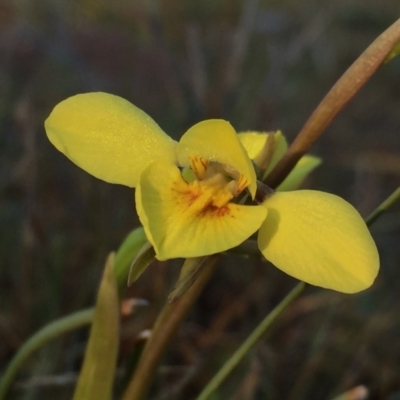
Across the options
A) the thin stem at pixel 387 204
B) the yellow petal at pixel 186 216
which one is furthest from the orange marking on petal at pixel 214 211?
the thin stem at pixel 387 204

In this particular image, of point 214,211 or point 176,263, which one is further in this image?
point 176,263

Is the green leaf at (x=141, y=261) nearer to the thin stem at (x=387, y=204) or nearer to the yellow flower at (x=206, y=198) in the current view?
the yellow flower at (x=206, y=198)

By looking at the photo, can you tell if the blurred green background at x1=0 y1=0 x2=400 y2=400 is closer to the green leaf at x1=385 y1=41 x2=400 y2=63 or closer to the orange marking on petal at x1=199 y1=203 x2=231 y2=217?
the orange marking on petal at x1=199 y1=203 x2=231 y2=217

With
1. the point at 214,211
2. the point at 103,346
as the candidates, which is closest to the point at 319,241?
the point at 214,211

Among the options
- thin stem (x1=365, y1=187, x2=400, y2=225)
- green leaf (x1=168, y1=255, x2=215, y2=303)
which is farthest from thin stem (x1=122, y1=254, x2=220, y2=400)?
thin stem (x1=365, y1=187, x2=400, y2=225)

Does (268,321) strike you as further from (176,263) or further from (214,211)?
(176,263)

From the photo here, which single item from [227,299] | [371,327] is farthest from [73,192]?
[371,327]

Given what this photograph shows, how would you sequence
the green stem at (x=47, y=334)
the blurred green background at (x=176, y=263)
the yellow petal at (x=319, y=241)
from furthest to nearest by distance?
1. the blurred green background at (x=176, y=263)
2. the green stem at (x=47, y=334)
3. the yellow petal at (x=319, y=241)
